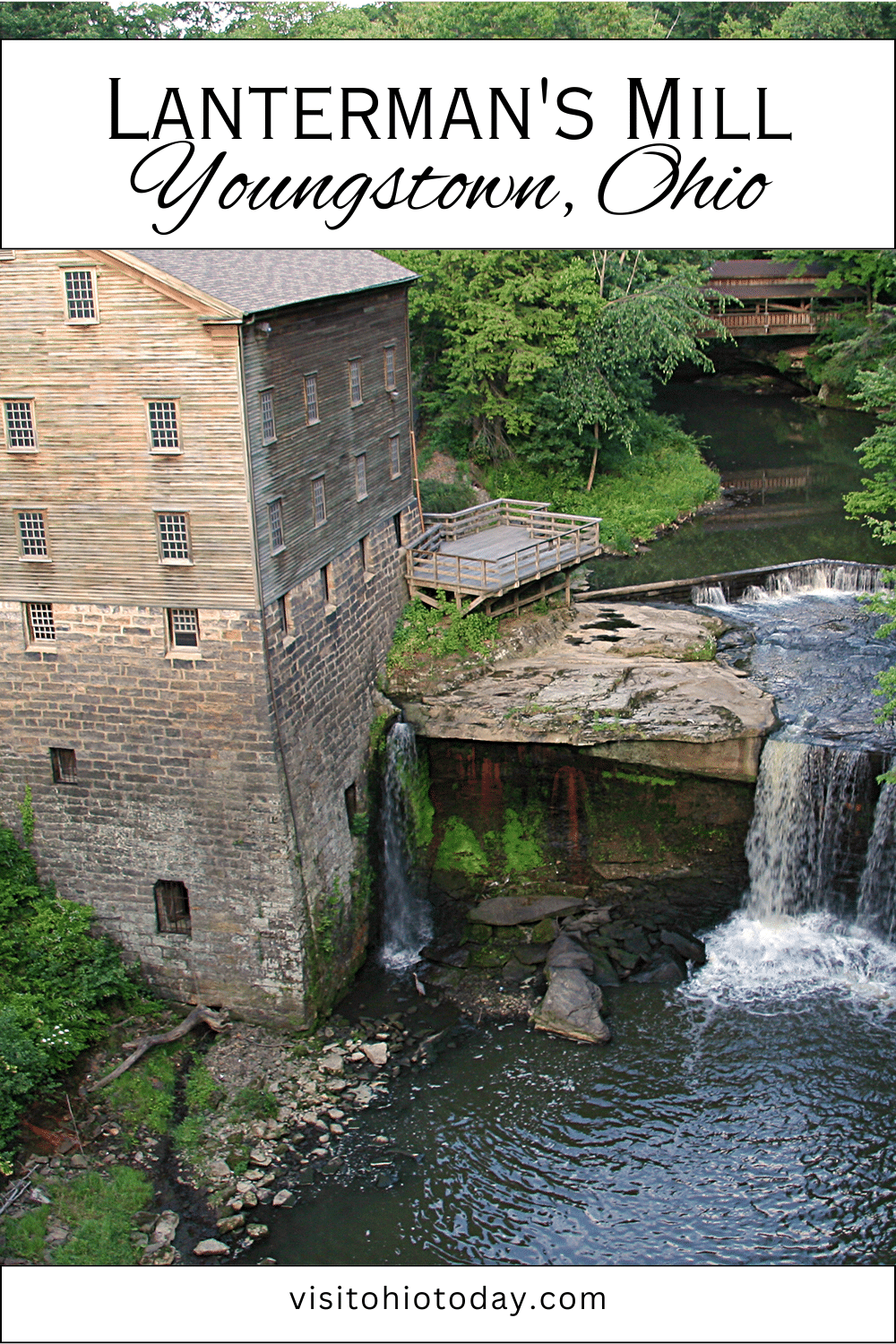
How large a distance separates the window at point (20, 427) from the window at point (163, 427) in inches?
100

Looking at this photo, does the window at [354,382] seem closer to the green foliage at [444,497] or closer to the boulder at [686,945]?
the green foliage at [444,497]

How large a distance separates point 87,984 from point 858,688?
20.8m

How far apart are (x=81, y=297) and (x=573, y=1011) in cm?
1747

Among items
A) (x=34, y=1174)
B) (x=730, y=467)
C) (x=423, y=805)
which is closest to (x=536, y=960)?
(x=423, y=805)

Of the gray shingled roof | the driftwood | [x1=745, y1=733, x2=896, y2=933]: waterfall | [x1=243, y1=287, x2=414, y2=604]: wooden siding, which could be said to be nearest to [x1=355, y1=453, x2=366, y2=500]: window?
[x1=243, y1=287, x2=414, y2=604]: wooden siding

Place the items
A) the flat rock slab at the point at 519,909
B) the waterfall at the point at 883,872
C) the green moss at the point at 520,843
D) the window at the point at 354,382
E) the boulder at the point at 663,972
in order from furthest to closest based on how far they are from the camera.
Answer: the green moss at the point at 520,843, the flat rock slab at the point at 519,909, the window at the point at 354,382, the waterfall at the point at 883,872, the boulder at the point at 663,972

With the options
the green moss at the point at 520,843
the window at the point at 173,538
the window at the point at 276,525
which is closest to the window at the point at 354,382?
the window at the point at 276,525

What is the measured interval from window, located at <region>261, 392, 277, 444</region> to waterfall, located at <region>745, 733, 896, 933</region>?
1347 cm

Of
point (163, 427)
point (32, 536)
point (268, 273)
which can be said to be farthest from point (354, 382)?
point (32, 536)

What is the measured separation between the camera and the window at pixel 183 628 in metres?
25.1

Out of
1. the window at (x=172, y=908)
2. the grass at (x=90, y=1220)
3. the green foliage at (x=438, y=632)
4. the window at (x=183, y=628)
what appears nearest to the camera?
the grass at (x=90, y=1220)

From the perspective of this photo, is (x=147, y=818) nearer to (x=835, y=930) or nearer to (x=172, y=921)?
(x=172, y=921)

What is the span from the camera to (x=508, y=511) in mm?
38375

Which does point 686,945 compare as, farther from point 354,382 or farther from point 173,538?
point 354,382
